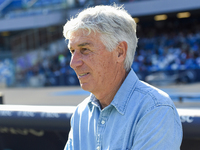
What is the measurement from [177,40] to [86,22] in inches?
735

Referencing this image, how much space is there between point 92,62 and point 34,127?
0.93 m

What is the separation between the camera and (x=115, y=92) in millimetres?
1546

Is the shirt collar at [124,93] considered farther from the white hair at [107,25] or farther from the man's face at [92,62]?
the white hair at [107,25]

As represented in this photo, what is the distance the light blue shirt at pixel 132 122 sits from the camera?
1.23m

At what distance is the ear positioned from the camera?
4.83 ft

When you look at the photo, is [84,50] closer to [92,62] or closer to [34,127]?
[92,62]

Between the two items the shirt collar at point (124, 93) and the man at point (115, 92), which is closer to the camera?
the man at point (115, 92)

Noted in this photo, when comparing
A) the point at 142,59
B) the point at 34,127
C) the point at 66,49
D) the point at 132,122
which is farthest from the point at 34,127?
the point at 66,49

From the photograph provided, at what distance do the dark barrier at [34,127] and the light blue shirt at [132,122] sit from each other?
0.36 meters

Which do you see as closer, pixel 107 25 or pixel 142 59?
pixel 107 25

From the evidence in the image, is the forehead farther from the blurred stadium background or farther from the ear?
the blurred stadium background

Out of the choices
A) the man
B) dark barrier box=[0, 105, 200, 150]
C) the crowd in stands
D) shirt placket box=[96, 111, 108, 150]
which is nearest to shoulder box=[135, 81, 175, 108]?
the man

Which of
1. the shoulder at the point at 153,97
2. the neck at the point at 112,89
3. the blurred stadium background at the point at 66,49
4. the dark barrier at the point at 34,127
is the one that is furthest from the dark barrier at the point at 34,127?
the blurred stadium background at the point at 66,49

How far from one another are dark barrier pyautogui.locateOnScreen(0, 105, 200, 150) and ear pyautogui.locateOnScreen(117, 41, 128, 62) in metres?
0.68
